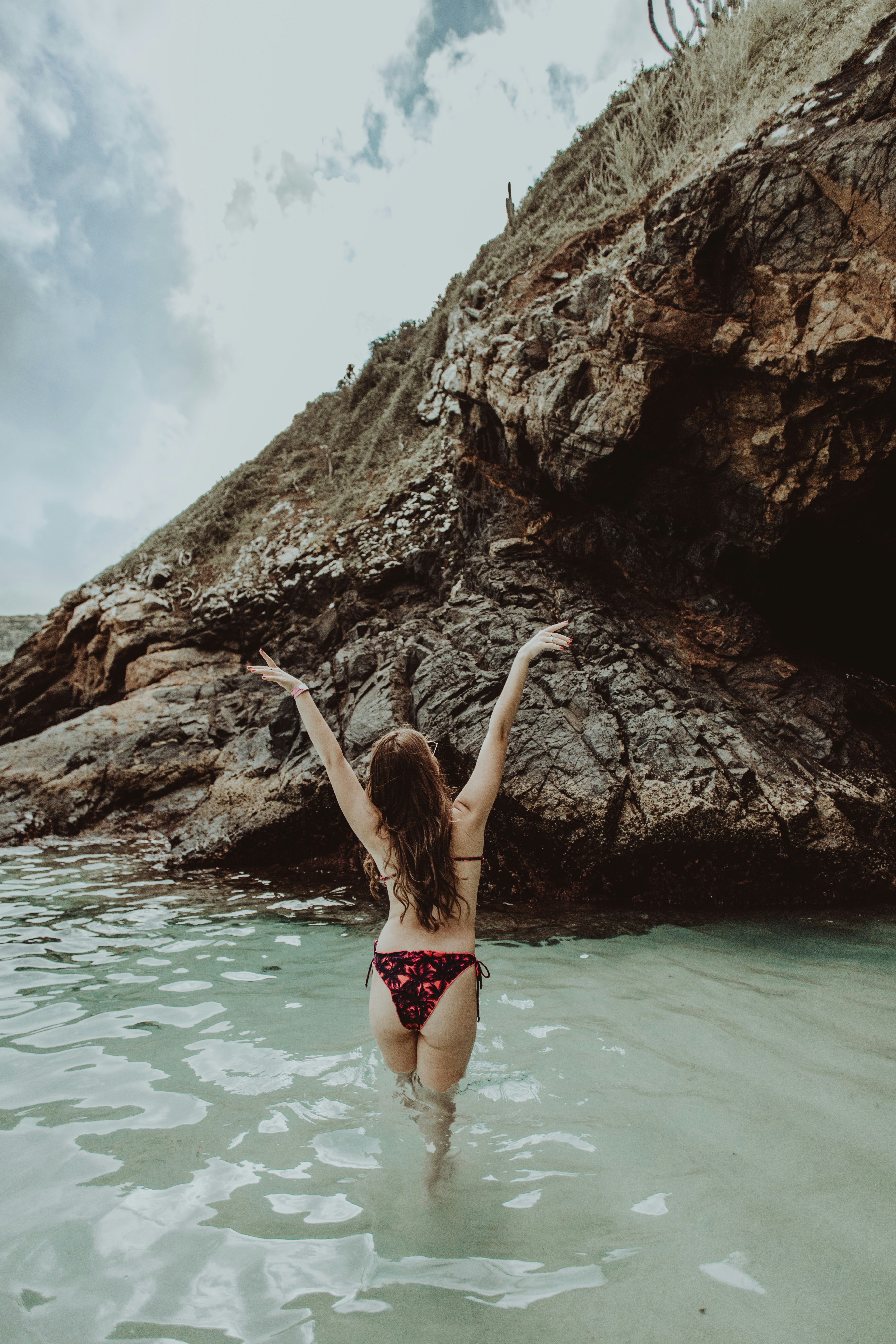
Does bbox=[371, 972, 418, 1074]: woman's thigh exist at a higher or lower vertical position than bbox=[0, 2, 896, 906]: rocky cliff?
lower

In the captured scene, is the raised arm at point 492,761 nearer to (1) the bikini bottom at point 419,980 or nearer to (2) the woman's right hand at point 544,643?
(2) the woman's right hand at point 544,643

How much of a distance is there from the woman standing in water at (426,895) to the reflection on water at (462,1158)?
0.38 meters

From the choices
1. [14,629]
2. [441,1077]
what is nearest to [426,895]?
[441,1077]

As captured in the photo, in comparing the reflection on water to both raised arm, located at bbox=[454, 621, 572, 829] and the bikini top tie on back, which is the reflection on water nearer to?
the bikini top tie on back

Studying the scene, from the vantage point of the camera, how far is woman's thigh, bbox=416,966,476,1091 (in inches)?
106

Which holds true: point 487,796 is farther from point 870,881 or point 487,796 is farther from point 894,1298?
point 870,881

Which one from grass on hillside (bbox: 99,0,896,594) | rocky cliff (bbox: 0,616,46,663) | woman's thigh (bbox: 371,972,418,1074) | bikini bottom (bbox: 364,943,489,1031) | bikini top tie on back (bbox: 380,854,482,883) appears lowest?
woman's thigh (bbox: 371,972,418,1074)

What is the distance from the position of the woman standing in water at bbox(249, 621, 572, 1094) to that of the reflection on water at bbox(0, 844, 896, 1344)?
15.1 inches

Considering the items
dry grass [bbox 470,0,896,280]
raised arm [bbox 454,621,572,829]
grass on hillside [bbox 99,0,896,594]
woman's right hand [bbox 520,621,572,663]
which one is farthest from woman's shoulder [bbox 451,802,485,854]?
dry grass [bbox 470,0,896,280]

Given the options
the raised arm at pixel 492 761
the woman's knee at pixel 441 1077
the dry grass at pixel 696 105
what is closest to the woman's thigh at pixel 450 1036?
the woman's knee at pixel 441 1077

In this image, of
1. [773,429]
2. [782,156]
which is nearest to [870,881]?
[773,429]

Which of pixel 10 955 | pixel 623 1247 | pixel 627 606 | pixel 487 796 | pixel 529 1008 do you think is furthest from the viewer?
pixel 627 606

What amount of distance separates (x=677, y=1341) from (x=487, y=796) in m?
1.81

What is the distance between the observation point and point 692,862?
643 cm
